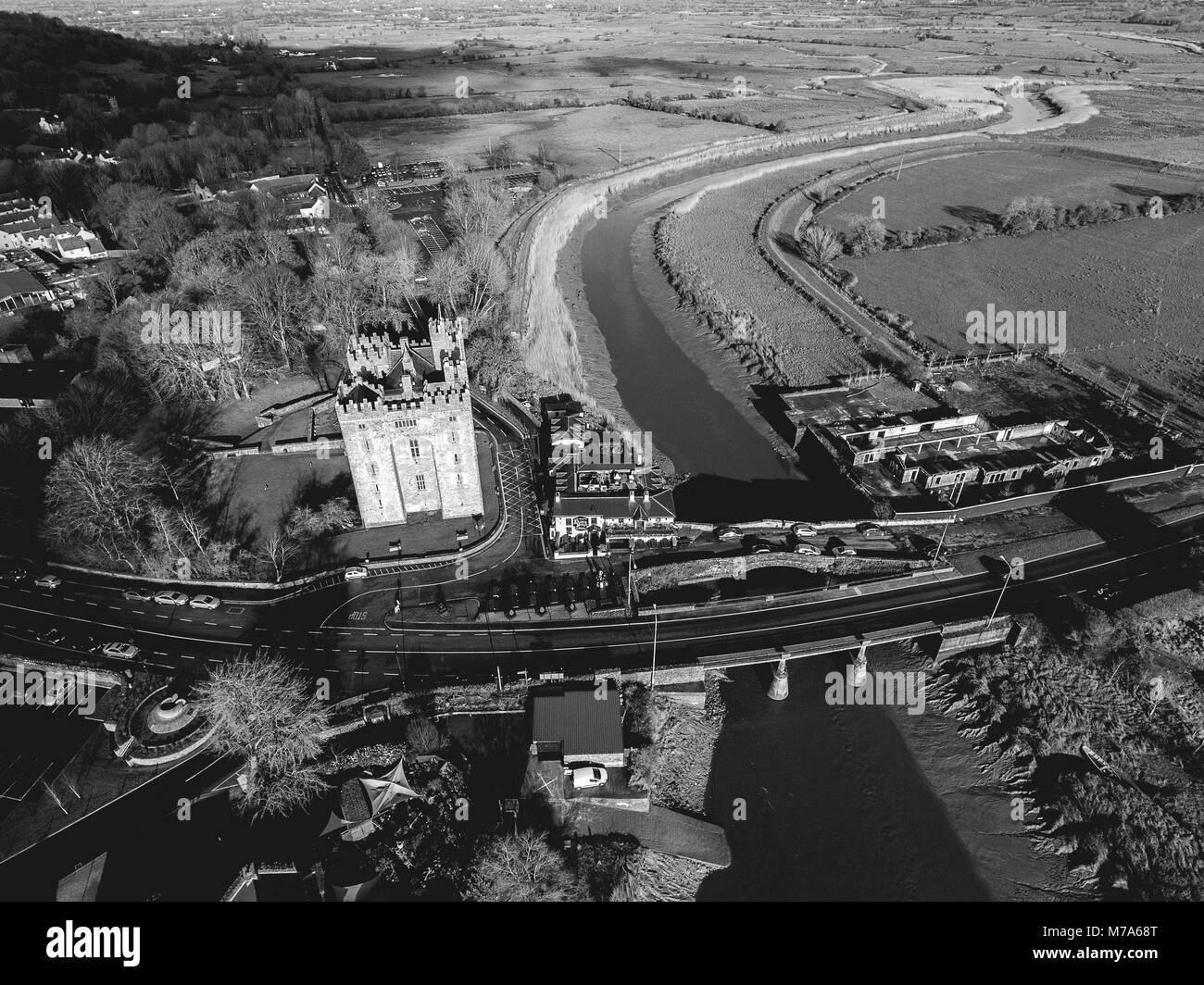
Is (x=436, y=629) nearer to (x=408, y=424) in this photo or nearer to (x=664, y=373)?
(x=408, y=424)

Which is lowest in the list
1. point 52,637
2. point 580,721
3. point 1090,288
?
point 580,721

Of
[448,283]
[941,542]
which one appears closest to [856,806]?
[941,542]

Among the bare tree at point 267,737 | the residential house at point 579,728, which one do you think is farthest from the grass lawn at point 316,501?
the residential house at point 579,728
